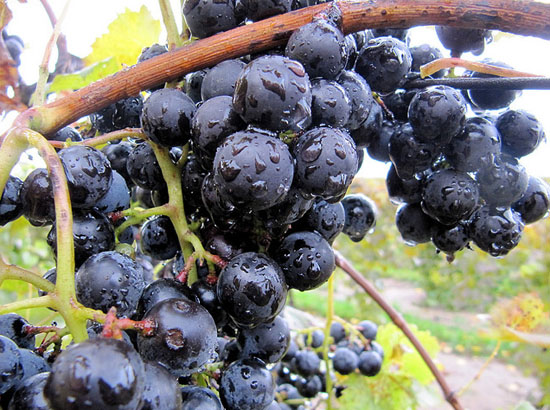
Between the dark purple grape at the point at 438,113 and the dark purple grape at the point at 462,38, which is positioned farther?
the dark purple grape at the point at 462,38

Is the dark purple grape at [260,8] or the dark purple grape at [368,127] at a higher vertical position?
the dark purple grape at [260,8]

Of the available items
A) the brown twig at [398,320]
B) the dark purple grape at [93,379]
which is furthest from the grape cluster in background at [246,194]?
the brown twig at [398,320]

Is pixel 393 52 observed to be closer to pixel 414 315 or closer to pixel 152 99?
pixel 152 99

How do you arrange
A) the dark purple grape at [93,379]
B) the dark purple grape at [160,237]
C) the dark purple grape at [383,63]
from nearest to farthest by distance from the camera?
the dark purple grape at [93,379] → the dark purple grape at [383,63] → the dark purple grape at [160,237]

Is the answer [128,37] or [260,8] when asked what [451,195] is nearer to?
[260,8]

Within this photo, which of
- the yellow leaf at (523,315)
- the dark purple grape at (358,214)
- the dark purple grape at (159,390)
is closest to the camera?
the dark purple grape at (159,390)

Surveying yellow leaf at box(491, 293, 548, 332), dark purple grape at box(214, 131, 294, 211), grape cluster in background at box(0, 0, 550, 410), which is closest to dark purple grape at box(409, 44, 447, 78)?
grape cluster in background at box(0, 0, 550, 410)

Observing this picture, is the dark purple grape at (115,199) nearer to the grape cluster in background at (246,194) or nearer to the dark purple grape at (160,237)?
the grape cluster in background at (246,194)
